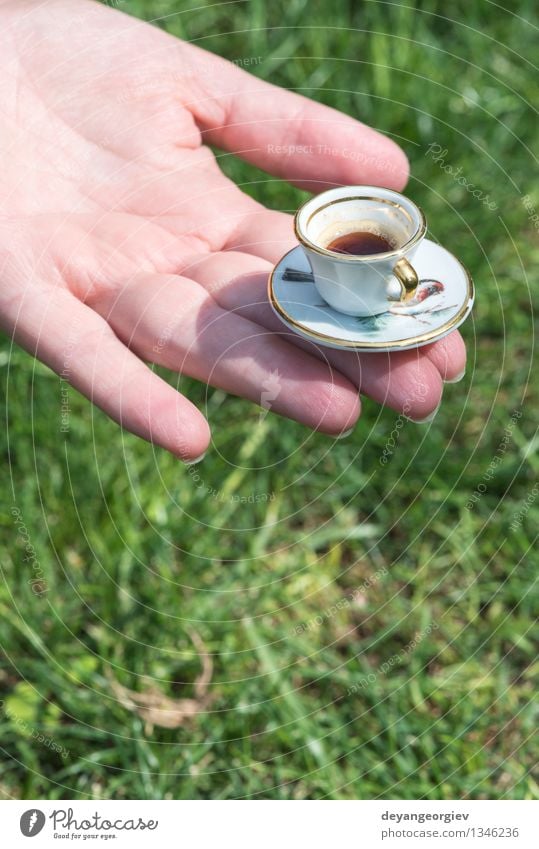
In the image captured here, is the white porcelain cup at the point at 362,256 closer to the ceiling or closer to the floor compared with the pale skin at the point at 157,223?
closer to the ceiling

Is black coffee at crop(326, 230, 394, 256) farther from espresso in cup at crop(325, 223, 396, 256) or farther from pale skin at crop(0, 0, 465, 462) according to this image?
pale skin at crop(0, 0, 465, 462)

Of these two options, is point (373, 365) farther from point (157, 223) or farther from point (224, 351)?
point (157, 223)

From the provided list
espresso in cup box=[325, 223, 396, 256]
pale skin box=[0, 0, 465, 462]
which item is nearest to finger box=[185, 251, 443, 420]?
pale skin box=[0, 0, 465, 462]

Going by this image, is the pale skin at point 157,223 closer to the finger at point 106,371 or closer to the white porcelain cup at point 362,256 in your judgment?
the finger at point 106,371

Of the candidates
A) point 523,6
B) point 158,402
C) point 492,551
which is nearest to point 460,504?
point 492,551

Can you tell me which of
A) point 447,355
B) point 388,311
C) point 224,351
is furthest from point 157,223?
point 447,355

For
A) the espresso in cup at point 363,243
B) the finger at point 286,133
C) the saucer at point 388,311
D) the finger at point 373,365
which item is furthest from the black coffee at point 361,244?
the finger at point 286,133
